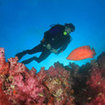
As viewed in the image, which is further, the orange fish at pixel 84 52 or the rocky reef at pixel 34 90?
the orange fish at pixel 84 52

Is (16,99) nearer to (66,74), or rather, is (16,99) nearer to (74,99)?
(74,99)

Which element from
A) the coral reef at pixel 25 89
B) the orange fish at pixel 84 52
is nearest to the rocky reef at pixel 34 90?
the coral reef at pixel 25 89

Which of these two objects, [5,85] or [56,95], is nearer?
[5,85]

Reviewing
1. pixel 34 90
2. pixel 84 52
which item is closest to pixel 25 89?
pixel 34 90

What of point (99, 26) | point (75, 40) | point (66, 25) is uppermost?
point (99, 26)

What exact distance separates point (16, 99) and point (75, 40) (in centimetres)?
2769

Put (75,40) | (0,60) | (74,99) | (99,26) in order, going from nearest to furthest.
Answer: (0,60) → (74,99) → (75,40) → (99,26)

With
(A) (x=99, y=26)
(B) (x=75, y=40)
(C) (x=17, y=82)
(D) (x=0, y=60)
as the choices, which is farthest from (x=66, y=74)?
(A) (x=99, y=26)

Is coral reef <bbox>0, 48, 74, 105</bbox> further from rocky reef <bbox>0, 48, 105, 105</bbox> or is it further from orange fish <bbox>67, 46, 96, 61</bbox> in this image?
orange fish <bbox>67, 46, 96, 61</bbox>

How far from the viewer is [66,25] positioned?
815 cm

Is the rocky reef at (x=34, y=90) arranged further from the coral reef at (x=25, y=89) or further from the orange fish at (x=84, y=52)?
the orange fish at (x=84, y=52)

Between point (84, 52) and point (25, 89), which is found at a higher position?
point (84, 52)

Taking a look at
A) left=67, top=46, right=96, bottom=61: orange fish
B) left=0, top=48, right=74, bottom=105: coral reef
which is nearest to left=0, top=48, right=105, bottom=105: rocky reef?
left=0, top=48, right=74, bottom=105: coral reef

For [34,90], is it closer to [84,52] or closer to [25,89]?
[25,89]
